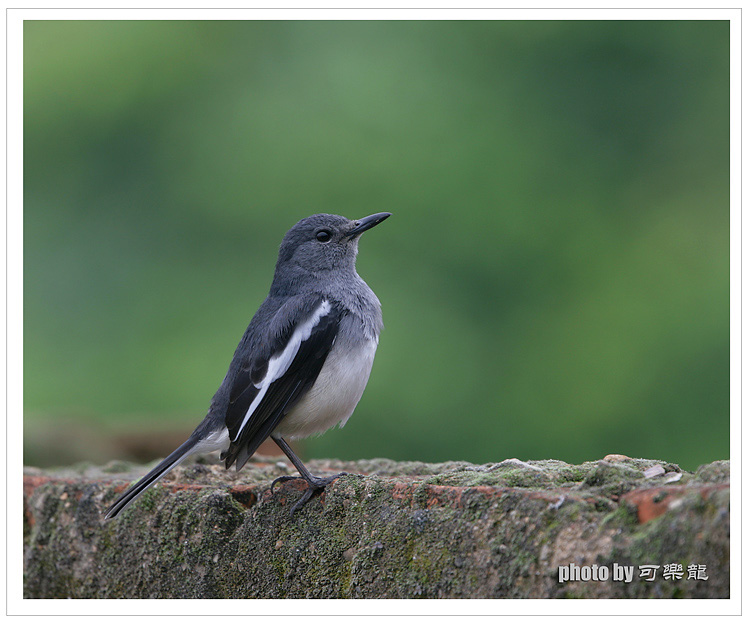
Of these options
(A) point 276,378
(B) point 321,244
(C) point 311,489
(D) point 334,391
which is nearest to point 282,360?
(A) point 276,378

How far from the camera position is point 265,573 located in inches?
121

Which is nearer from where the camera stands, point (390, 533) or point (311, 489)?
point (390, 533)

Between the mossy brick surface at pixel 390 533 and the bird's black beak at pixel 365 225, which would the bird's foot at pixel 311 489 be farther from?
the bird's black beak at pixel 365 225

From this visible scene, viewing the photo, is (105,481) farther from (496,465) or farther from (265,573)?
(496,465)

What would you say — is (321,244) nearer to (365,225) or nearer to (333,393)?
(365,225)

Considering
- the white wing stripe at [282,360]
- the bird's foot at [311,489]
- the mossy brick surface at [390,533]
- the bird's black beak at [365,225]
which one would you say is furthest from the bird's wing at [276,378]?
the bird's black beak at [365,225]

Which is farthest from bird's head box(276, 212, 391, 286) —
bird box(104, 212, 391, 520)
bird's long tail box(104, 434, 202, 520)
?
bird's long tail box(104, 434, 202, 520)

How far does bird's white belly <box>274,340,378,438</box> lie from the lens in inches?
152

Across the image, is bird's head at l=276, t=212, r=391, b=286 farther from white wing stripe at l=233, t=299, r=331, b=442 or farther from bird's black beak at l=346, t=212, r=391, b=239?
white wing stripe at l=233, t=299, r=331, b=442

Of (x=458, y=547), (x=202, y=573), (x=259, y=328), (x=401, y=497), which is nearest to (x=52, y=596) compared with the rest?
(x=202, y=573)

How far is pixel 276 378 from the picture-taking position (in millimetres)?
3750

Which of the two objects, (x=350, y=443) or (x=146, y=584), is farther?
(x=350, y=443)

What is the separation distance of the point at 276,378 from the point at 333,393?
0.29 metres

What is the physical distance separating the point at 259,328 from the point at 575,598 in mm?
2312
